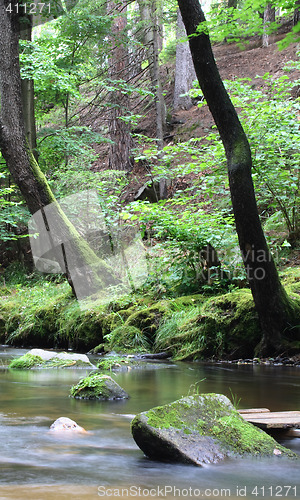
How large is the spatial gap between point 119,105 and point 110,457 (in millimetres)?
13783

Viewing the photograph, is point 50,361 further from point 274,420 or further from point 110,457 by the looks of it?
point 274,420

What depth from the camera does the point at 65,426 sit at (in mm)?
3588

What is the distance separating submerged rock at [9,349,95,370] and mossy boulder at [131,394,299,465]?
4.13 meters

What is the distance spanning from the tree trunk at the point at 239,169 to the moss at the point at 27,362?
3526 millimetres

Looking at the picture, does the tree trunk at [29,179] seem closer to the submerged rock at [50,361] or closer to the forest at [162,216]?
the forest at [162,216]

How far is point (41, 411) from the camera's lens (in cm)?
426

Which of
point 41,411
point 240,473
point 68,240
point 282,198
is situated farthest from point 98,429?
point 68,240

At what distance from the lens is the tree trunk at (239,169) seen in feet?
21.2

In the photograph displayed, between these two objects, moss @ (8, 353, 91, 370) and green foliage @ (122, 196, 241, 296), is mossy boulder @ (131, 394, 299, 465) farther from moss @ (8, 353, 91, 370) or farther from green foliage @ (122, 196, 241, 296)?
green foliage @ (122, 196, 241, 296)

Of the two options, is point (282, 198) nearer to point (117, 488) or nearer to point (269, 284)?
point (269, 284)

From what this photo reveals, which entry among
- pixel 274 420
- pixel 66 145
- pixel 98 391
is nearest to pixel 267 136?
pixel 98 391

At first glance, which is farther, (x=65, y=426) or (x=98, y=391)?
(x=98, y=391)

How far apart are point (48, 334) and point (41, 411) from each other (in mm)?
6283

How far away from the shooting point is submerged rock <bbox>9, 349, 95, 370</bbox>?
7.13 meters
